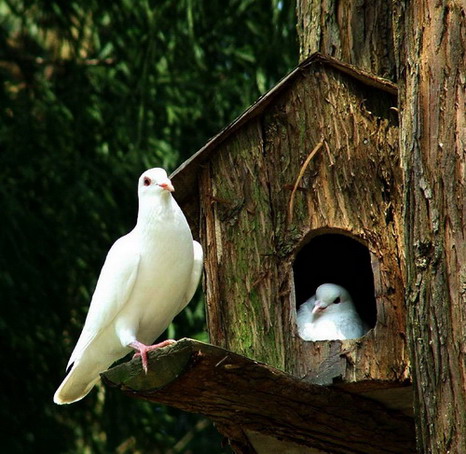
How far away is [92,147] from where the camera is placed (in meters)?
9.51

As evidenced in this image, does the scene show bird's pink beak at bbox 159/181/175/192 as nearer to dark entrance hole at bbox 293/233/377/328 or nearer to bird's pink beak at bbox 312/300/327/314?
bird's pink beak at bbox 312/300/327/314

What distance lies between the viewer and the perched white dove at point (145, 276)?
18.2 ft

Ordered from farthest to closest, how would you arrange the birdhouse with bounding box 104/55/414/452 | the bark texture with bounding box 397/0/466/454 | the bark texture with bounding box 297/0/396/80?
the bark texture with bounding box 297/0/396/80 < the birdhouse with bounding box 104/55/414/452 < the bark texture with bounding box 397/0/466/454

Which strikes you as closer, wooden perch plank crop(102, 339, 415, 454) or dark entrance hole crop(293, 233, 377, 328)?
wooden perch plank crop(102, 339, 415, 454)

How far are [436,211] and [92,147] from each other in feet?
17.2

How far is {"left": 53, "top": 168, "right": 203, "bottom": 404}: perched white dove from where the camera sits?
18.2 ft

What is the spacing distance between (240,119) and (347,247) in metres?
1.59

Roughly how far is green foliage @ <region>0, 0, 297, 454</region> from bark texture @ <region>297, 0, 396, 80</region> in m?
2.47

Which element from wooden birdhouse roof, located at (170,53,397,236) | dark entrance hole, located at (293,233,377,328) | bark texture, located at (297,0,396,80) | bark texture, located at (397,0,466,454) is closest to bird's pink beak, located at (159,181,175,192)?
wooden birdhouse roof, located at (170,53,397,236)

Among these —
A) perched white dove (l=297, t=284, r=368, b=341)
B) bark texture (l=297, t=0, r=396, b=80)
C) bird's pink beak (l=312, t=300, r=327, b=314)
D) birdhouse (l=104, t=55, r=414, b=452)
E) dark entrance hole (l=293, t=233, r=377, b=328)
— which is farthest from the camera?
dark entrance hole (l=293, t=233, r=377, b=328)

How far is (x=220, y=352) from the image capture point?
455 centimetres

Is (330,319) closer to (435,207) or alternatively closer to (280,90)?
(280,90)

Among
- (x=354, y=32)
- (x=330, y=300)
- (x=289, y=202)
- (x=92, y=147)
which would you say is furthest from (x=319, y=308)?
(x=92, y=147)

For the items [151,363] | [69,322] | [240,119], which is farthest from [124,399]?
[151,363]
